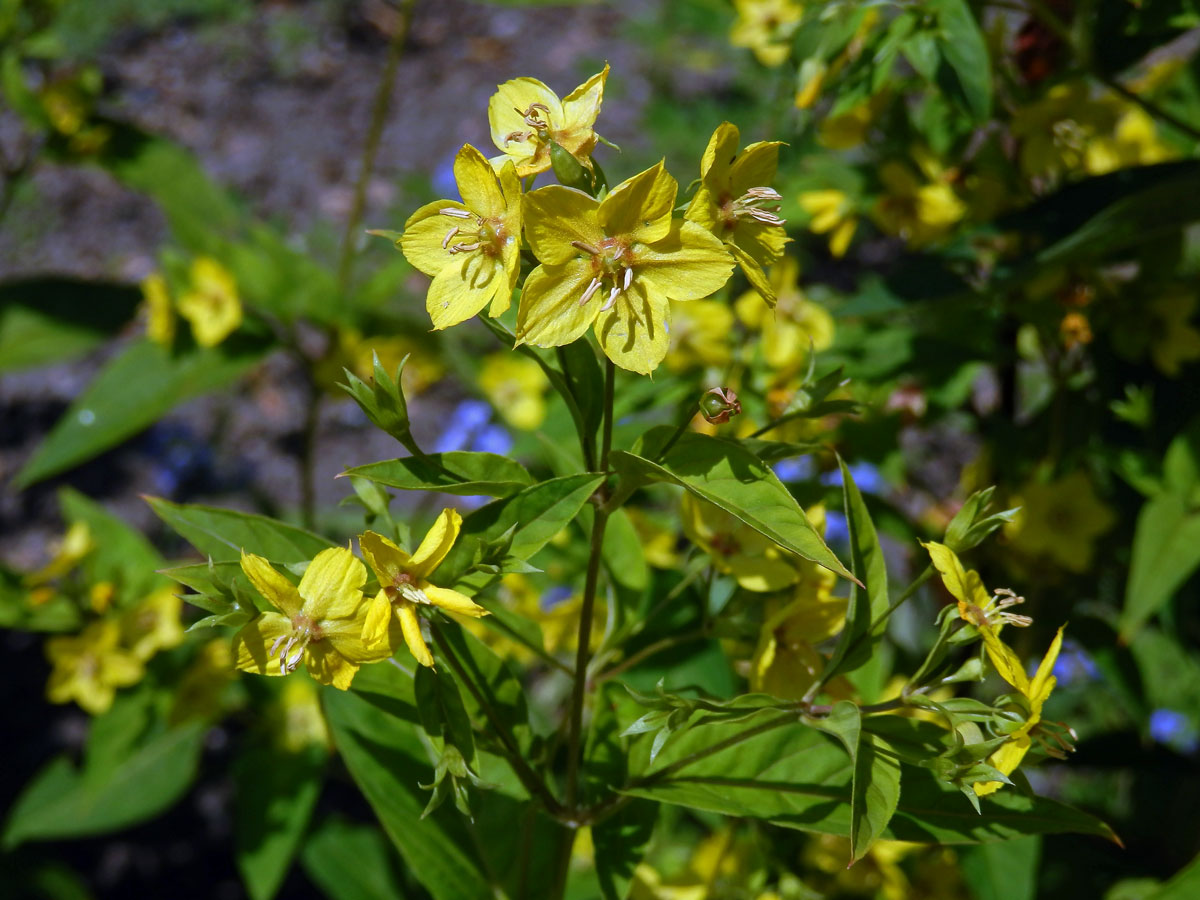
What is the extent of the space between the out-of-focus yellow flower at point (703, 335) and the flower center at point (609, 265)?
0.80 metres

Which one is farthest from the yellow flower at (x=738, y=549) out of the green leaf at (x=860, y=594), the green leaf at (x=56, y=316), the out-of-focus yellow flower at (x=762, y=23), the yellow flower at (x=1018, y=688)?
the green leaf at (x=56, y=316)

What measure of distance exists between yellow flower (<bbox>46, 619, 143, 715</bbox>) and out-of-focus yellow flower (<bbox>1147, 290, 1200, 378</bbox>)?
1.89m

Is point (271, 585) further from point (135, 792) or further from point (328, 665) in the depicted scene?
point (135, 792)

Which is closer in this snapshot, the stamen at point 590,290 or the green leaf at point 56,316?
the stamen at point 590,290

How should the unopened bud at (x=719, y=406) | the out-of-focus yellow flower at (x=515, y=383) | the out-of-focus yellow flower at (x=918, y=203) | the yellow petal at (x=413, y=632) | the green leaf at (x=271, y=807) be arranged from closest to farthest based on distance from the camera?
the yellow petal at (x=413, y=632) → the unopened bud at (x=719, y=406) → the out-of-focus yellow flower at (x=918, y=203) → the green leaf at (x=271, y=807) → the out-of-focus yellow flower at (x=515, y=383)

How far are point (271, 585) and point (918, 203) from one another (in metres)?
1.28

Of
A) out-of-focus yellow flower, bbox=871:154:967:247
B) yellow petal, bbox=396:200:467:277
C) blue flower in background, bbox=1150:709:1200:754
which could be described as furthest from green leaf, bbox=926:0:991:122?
blue flower in background, bbox=1150:709:1200:754

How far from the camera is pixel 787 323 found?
1.79 metres

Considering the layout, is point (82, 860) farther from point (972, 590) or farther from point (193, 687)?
point (972, 590)

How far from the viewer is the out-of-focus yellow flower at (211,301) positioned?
2.22 m

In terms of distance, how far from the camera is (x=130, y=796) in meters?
2.15

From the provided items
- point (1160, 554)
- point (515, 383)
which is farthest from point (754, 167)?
point (515, 383)

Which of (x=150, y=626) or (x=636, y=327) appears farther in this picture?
(x=150, y=626)

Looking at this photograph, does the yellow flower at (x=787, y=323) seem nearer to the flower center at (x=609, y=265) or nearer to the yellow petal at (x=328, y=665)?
the flower center at (x=609, y=265)
